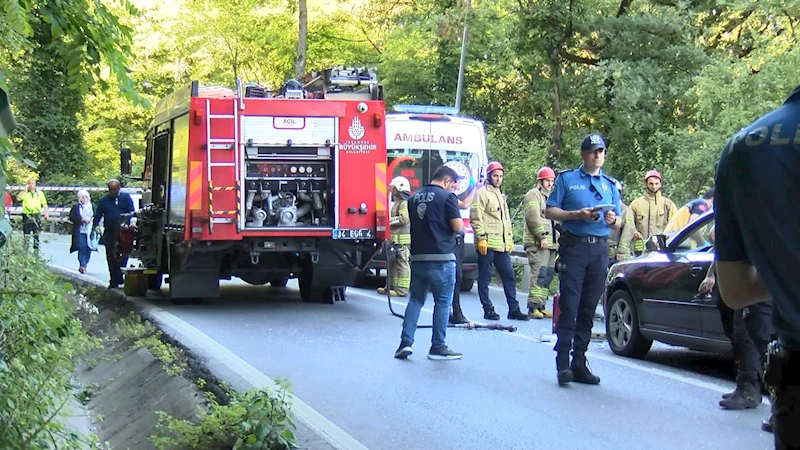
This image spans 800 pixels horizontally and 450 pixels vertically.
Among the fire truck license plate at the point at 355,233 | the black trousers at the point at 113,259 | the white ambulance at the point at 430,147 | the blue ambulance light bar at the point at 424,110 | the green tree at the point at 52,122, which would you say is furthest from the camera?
the green tree at the point at 52,122

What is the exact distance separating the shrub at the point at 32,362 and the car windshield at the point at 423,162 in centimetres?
921

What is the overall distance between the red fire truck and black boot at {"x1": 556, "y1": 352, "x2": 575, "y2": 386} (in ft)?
18.6

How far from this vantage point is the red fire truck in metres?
13.3

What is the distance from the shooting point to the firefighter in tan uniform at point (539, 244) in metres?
13.8

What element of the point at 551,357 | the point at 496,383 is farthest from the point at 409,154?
the point at 496,383

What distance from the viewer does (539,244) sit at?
14.0m

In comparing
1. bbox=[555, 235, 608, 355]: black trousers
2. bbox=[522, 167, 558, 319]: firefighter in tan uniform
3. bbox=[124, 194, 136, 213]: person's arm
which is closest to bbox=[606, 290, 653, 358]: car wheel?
bbox=[555, 235, 608, 355]: black trousers

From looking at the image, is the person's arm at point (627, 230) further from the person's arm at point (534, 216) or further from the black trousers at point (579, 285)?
the black trousers at point (579, 285)

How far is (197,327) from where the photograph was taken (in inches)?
481

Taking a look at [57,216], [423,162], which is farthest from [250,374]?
[57,216]

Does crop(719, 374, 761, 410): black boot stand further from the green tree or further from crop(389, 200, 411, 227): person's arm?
the green tree

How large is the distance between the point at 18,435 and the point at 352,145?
28.5 feet

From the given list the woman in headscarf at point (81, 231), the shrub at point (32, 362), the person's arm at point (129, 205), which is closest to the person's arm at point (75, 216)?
the woman in headscarf at point (81, 231)

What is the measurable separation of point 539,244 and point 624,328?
3912 mm
